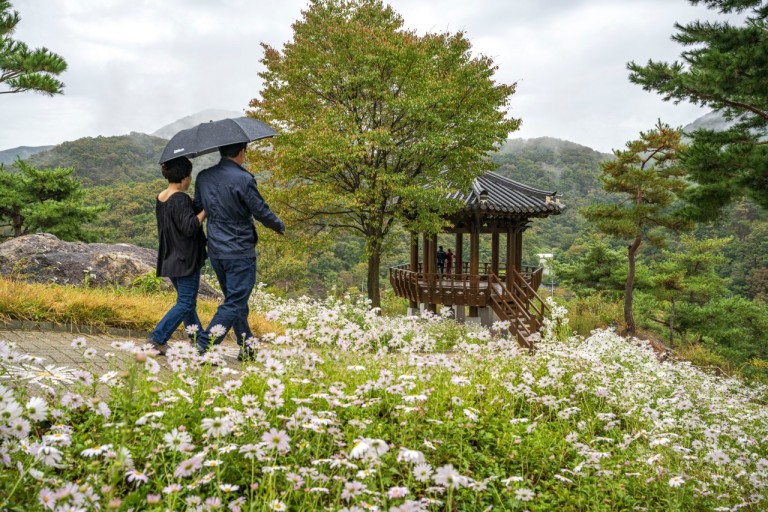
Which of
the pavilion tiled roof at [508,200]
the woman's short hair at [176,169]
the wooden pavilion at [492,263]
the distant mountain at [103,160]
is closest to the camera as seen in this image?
the woman's short hair at [176,169]

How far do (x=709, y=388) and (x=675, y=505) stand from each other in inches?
158

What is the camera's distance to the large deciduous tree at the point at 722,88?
5.96 metres

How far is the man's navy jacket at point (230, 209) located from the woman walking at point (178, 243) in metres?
0.15

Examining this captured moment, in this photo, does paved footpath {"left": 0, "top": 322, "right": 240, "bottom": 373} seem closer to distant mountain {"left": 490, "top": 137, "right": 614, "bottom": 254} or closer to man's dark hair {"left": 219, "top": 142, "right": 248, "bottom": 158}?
man's dark hair {"left": 219, "top": 142, "right": 248, "bottom": 158}

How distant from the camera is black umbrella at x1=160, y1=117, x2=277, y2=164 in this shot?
3776 millimetres

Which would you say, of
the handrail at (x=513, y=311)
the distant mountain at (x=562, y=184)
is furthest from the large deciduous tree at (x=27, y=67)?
the distant mountain at (x=562, y=184)

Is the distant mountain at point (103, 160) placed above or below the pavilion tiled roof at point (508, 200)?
above

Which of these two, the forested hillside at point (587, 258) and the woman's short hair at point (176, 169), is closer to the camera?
the woman's short hair at point (176, 169)

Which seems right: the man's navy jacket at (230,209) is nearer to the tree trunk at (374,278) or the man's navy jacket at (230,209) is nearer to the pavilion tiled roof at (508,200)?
the tree trunk at (374,278)

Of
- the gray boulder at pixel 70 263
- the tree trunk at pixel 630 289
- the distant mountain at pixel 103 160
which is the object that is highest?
the distant mountain at pixel 103 160

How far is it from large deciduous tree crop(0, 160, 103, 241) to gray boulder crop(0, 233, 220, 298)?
920 centimetres

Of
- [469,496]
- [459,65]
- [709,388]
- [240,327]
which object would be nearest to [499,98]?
[459,65]

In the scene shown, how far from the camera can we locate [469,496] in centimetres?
237

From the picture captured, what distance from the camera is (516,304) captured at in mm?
12758
